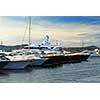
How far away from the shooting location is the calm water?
4.08m

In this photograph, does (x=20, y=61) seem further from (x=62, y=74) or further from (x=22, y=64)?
(x=62, y=74)

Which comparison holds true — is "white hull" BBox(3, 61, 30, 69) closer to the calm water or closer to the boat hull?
the calm water

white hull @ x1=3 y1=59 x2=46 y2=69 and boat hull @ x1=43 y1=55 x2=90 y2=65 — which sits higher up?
boat hull @ x1=43 y1=55 x2=90 y2=65

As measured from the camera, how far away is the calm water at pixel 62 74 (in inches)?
161

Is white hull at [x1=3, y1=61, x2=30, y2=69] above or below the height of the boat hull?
below

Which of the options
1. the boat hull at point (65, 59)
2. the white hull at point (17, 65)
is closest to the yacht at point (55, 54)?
the boat hull at point (65, 59)

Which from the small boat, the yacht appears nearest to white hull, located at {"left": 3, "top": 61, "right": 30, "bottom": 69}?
the small boat

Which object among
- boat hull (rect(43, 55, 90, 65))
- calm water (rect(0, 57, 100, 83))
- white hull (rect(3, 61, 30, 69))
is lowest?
calm water (rect(0, 57, 100, 83))

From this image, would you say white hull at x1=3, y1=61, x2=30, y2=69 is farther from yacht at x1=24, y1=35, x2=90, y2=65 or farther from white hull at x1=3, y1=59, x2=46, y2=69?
Result: yacht at x1=24, y1=35, x2=90, y2=65

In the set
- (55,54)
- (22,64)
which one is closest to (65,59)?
(55,54)

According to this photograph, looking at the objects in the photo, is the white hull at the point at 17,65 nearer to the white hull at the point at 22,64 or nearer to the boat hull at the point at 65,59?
the white hull at the point at 22,64
